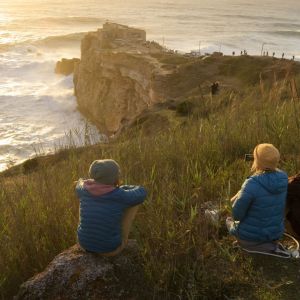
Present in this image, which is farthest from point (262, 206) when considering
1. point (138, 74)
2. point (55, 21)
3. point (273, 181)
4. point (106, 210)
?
point (55, 21)

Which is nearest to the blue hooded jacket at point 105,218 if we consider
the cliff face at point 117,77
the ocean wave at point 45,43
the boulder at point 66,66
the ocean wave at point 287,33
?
the cliff face at point 117,77

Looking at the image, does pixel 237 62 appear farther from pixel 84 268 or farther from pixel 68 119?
pixel 84 268

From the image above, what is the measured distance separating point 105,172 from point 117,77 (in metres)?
29.5

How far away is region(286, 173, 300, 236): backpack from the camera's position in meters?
3.70

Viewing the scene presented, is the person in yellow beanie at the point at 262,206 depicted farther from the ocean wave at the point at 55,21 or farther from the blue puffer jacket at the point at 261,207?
the ocean wave at the point at 55,21

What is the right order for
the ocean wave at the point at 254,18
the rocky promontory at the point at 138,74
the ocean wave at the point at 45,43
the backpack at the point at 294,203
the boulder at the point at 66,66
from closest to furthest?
1. the backpack at the point at 294,203
2. the rocky promontory at the point at 138,74
3. the boulder at the point at 66,66
4. the ocean wave at the point at 45,43
5. the ocean wave at the point at 254,18

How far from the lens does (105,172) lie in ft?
11.2

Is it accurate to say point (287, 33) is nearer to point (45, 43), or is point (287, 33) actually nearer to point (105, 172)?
point (45, 43)

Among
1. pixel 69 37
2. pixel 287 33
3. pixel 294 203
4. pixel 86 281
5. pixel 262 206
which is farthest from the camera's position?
pixel 287 33

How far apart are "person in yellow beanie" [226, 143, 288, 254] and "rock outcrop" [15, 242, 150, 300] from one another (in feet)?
2.75

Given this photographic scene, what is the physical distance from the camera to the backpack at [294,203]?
12.1 ft

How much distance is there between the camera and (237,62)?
1009 inches

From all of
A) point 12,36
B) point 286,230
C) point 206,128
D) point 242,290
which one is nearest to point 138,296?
point 242,290

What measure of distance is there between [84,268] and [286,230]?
5.63ft
